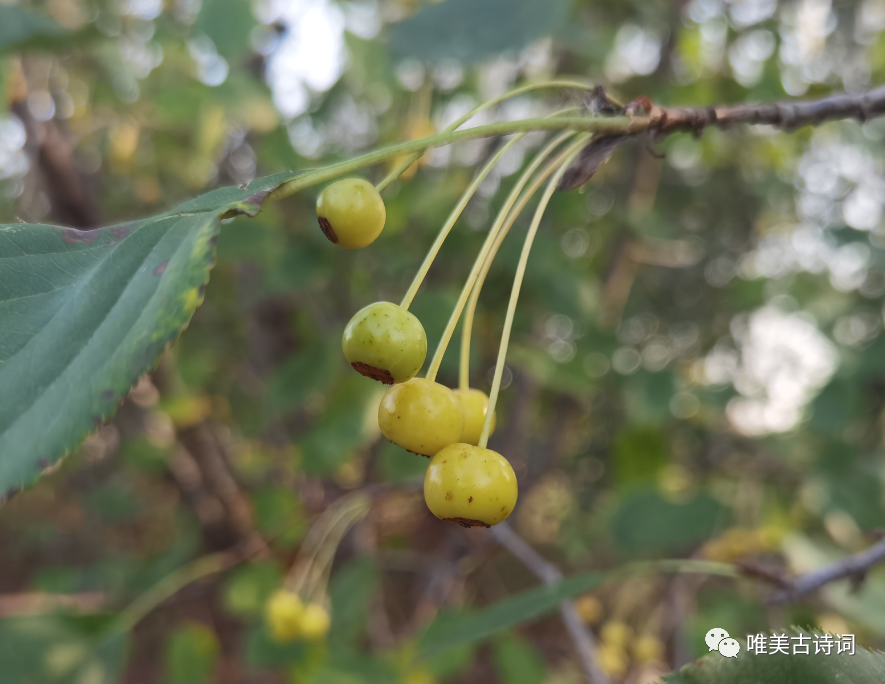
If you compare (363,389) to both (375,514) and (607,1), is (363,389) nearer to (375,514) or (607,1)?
(375,514)

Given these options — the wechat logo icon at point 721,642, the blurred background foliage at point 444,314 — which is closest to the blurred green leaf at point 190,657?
the blurred background foliage at point 444,314

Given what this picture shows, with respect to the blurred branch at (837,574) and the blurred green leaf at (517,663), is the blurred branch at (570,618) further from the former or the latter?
the blurred green leaf at (517,663)

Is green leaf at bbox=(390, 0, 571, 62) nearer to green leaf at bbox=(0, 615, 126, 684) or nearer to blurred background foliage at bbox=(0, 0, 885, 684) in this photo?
blurred background foliage at bbox=(0, 0, 885, 684)

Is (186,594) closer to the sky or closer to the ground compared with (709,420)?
closer to the ground

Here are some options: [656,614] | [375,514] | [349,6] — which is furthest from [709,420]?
[349,6]

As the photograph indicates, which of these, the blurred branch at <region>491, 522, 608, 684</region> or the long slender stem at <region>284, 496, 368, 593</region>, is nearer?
the blurred branch at <region>491, 522, 608, 684</region>

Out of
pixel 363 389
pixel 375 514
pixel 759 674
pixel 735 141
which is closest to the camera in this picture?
pixel 759 674

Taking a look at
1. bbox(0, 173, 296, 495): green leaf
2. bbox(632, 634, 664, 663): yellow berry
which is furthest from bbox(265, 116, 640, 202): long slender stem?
bbox(632, 634, 664, 663): yellow berry
